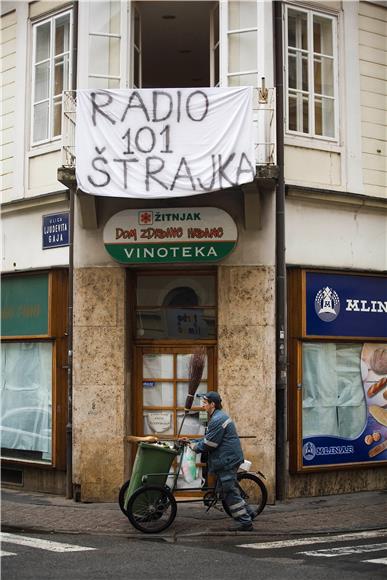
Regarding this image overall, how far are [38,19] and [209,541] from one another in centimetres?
925

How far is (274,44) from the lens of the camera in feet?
46.1

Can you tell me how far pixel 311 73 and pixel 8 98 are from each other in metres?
5.09

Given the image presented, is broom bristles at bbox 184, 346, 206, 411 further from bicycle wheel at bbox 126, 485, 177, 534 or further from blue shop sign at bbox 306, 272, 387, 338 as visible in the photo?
blue shop sign at bbox 306, 272, 387, 338

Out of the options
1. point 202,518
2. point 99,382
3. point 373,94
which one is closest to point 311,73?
point 373,94

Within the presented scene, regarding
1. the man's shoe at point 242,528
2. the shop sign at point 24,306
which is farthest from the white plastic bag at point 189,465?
the shop sign at point 24,306

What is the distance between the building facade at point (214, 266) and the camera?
13617 millimetres

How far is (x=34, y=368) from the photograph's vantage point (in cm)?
1514

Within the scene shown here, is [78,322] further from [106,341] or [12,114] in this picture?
[12,114]

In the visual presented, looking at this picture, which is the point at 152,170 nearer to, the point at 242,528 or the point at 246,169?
the point at 246,169

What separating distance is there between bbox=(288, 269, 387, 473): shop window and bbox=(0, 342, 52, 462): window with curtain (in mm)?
3780

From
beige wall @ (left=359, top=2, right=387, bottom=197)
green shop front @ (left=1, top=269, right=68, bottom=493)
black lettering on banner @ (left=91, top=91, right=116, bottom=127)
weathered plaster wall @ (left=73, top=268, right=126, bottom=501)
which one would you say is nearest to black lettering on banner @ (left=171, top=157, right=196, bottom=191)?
black lettering on banner @ (left=91, top=91, right=116, bottom=127)

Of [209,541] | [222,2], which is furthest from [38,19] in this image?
[209,541]

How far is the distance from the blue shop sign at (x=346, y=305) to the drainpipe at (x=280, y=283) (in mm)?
635

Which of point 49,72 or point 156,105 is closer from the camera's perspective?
point 156,105
